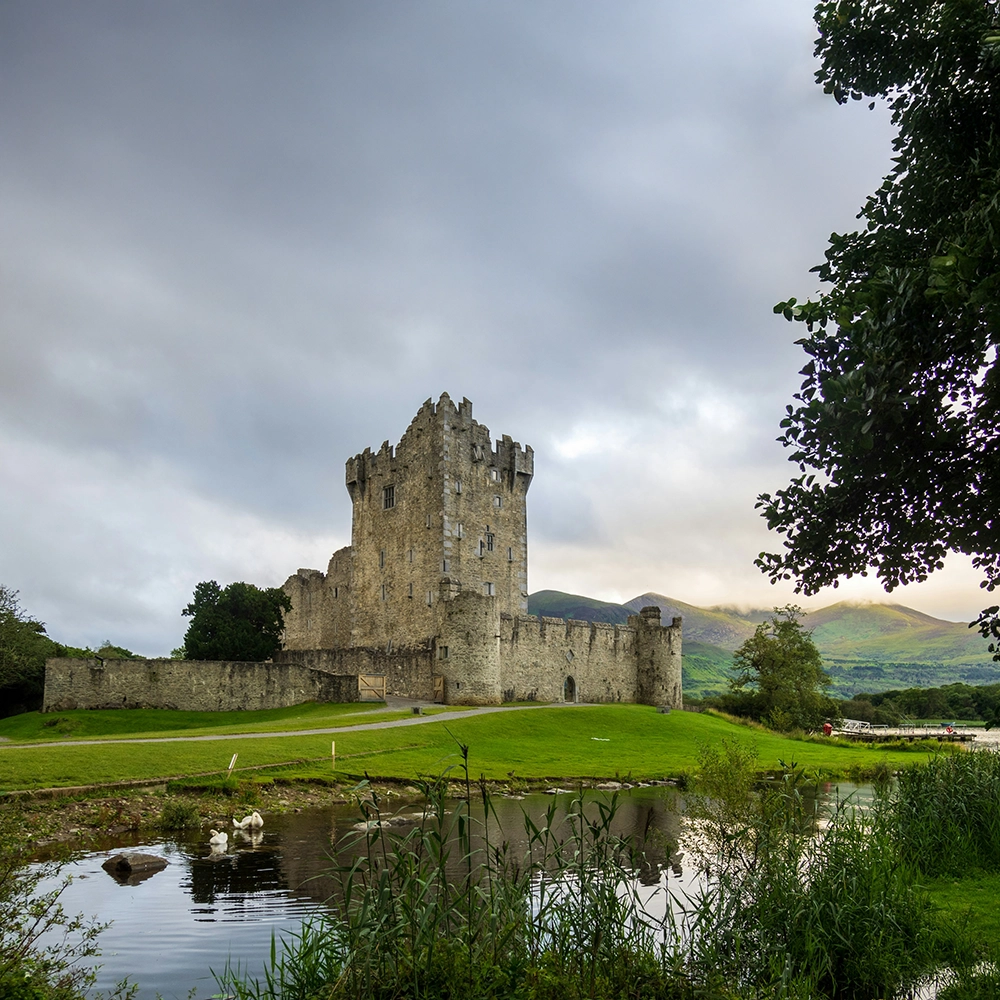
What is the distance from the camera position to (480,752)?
31969 millimetres

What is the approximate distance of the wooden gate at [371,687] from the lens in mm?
48188

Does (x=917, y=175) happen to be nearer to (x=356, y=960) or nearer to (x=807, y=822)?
(x=807, y=822)

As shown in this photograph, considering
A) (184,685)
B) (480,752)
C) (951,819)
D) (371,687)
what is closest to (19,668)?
(184,685)

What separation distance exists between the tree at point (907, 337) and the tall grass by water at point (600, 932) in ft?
10.7

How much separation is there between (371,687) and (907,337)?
4347cm

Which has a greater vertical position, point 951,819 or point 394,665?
point 394,665

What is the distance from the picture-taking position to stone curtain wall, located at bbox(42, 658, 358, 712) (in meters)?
41.2

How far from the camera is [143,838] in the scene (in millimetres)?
16797

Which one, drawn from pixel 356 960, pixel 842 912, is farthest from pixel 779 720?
pixel 356 960

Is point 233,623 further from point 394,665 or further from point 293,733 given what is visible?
point 293,733

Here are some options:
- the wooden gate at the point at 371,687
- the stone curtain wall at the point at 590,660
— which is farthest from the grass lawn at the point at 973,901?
the stone curtain wall at the point at 590,660

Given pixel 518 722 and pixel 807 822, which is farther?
pixel 518 722

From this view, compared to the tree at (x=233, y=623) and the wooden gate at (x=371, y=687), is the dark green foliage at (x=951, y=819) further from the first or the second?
the tree at (x=233, y=623)

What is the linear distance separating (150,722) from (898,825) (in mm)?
34312
